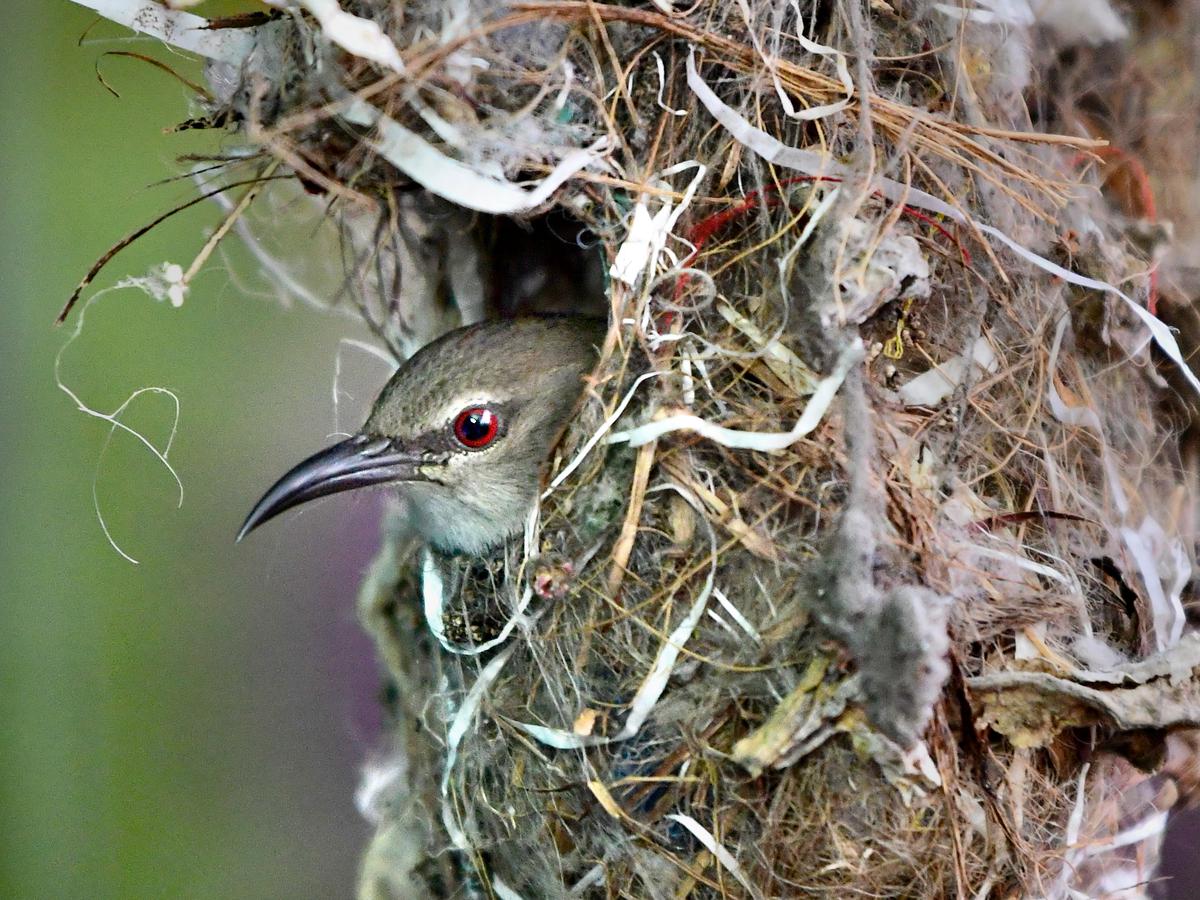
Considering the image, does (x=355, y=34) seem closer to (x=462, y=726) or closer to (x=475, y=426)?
(x=475, y=426)

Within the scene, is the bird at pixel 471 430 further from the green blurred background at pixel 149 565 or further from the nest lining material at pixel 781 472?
the green blurred background at pixel 149 565

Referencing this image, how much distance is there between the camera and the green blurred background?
2.21 m

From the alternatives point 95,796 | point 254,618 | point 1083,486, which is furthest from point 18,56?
point 1083,486

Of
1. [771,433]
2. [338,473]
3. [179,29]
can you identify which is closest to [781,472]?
[771,433]

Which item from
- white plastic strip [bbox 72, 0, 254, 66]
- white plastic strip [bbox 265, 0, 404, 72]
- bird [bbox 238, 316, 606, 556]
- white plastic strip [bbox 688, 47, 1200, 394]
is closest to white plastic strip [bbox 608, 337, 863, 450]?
white plastic strip [bbox 688, 47, 1200, 394]

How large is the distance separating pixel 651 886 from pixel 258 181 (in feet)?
3.96

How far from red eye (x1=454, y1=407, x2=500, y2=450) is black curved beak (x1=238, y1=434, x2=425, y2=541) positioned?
9 cm

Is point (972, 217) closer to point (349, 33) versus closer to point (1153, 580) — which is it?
point (1153, 580)

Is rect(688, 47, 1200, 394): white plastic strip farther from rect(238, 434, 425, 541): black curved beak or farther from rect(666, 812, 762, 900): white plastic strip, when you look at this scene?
rect(666, 812, 762, 900): white plastic strip

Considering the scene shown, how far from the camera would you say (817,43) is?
1572mm

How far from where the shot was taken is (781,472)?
1.42m

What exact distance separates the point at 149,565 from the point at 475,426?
3.17ft

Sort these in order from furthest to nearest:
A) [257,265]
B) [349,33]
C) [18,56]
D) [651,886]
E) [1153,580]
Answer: [18,56]
[257,265]
[1153,580]
[651,886]
[349,33]

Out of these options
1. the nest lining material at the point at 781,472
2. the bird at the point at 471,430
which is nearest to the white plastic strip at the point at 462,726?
the nest lining material at the point at 781,472
